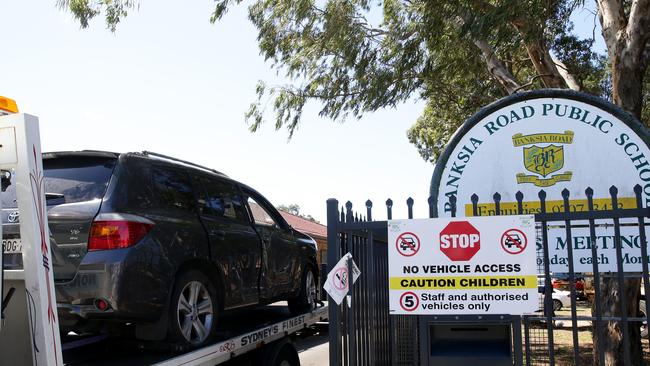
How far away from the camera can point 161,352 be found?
4.34 meters

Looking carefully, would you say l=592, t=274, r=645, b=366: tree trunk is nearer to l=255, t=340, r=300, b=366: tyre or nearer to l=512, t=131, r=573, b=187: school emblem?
l=512, t=131, r=573, b=187: school emblem

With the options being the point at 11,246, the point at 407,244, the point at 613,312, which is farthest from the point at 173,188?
the point at 613,312

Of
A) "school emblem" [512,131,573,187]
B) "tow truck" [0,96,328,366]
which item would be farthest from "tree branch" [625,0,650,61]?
"tow truck" [0,96,328,366]

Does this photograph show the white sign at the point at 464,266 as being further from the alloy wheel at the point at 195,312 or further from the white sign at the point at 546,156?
the alloy wheel at the point at 195,312

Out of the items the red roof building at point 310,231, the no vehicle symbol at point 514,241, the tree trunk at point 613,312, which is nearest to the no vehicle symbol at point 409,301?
the no vehicle symbol at point 514,241

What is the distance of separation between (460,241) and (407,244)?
1.13ft

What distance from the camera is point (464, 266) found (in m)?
3.64

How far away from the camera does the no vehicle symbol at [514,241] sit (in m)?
3.58

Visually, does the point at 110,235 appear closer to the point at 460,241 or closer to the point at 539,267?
the point at 460,241

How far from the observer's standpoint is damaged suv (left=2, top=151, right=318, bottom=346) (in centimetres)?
393

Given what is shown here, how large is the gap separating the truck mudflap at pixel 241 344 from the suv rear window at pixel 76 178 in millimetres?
1365

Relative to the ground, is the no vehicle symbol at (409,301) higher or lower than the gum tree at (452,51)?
lower

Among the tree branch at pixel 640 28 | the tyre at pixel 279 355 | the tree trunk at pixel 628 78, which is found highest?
the tree branch at pixel 640 28

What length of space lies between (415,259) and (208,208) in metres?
2.33
